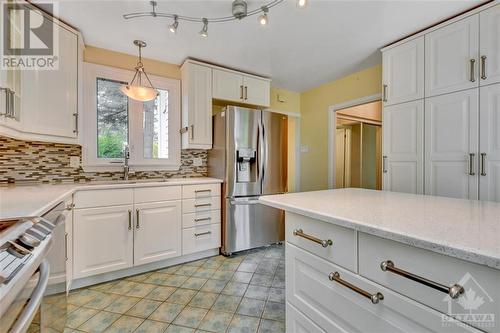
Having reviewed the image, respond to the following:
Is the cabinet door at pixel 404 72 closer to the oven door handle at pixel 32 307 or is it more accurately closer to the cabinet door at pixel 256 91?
the cabinet door at pixel 256 91

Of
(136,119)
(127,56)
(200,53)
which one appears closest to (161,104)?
(136,119)

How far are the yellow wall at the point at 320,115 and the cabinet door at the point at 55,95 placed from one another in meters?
3.20

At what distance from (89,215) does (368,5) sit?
116 inches

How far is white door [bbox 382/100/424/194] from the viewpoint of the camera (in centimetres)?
207

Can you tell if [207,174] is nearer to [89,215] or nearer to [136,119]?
[136,119]

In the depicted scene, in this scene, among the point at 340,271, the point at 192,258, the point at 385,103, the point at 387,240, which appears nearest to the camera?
the point at 387,240

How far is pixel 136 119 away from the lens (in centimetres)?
262

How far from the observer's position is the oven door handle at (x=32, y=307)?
0.60 meters

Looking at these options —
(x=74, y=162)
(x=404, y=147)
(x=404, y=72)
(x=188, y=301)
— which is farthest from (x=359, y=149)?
(x=74, y=162)

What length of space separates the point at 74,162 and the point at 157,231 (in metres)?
1.12

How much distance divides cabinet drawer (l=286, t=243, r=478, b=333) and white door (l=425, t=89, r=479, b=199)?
1.69m

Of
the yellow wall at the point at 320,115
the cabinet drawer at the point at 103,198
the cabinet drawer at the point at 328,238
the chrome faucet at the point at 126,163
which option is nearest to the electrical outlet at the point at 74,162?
the chrome faucet at the point at 126,163

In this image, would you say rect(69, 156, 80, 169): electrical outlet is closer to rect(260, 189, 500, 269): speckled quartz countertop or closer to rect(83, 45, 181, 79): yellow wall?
rect(83, 45, 181, 79): yellow wall

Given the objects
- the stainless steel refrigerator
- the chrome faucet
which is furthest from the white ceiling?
the chrome faucet
